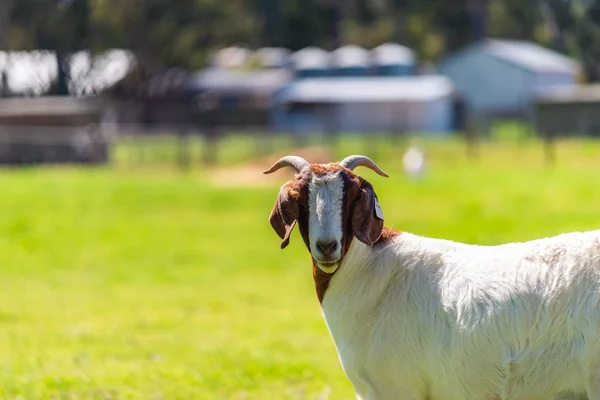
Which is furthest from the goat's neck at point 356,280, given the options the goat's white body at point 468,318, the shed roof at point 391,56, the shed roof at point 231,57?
the shed roof at point 231,57

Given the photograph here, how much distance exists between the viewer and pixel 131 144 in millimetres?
57938

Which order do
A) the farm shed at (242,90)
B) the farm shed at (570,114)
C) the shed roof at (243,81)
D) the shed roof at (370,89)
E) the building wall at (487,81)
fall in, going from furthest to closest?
the shed roof at (243,81) < the farm shed at (242,90) < the building wall at (487,81) < the shed roof at (370,89) < the farm shed at (570,114)

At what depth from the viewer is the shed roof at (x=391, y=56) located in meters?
97.7

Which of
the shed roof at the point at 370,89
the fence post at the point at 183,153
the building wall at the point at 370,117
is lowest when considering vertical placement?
the building wall at the point at 370,117

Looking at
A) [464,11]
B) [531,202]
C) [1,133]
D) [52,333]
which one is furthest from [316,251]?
[464,11]

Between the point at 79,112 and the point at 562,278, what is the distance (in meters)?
48.4

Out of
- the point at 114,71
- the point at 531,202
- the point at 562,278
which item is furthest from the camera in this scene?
the point at 114,71

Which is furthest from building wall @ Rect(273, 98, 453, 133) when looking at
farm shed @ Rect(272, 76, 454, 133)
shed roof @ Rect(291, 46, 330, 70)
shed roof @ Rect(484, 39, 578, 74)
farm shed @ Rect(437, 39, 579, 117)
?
shed roof @ Rect(291, 46, 330, 70)

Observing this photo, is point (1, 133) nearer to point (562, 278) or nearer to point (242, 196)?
point (242, 196)

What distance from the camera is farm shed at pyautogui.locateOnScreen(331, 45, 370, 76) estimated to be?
98750 millimetres

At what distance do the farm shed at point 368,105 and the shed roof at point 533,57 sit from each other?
4673 mm

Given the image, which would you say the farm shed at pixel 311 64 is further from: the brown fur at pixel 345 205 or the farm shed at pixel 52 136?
the brown fur at pixel 345 205

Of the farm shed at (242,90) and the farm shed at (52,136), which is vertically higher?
the farm shed at (52,136)

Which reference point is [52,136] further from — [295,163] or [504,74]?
[504,74]
